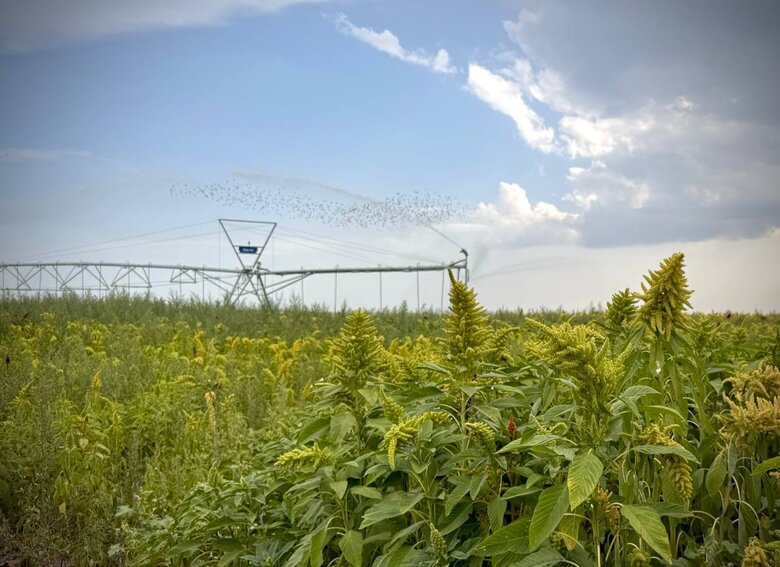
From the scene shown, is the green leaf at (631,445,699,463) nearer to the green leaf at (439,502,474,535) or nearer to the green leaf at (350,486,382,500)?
the green leaf at (439,502,474,535)

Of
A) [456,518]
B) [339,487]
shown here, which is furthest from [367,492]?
[456,518]

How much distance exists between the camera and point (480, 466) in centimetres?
245

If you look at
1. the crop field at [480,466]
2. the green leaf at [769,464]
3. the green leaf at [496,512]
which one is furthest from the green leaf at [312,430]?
the green leaf at [769,464]

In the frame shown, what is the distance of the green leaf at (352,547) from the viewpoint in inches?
98.1

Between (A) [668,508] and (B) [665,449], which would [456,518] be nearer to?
(A) [668,508]

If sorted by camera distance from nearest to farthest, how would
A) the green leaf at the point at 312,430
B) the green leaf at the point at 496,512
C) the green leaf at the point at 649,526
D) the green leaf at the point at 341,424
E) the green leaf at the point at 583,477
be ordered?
1. the green leaf at the point at 583,477
2. the green leaf at the point at 649,526
3. the green leaf at the point at 496,512
4. the green leaf at the point at 341,424
5. the green leaf at the point at 312,430

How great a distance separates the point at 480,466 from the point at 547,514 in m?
0.58

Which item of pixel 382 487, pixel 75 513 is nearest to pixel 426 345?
pixel 382 487

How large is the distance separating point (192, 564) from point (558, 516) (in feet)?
8.18

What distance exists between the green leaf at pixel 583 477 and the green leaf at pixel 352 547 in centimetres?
98

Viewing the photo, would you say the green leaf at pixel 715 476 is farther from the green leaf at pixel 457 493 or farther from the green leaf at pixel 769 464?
the green leaf at pixel 457 493

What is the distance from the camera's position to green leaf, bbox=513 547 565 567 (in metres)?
1.95

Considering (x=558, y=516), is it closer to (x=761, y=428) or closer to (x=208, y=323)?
(x=761, y=428)

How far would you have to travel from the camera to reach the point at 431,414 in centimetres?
233
